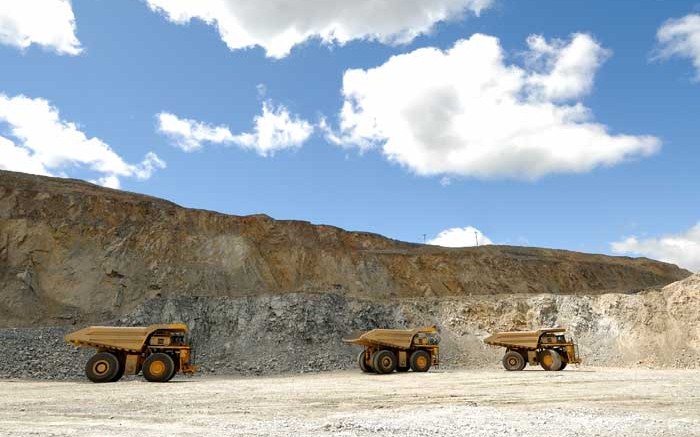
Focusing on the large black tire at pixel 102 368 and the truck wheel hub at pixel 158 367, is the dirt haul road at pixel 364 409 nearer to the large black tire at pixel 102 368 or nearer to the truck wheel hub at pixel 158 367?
the truck wheel hub at pixel 158 367

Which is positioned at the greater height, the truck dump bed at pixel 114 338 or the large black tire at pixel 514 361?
the truck dump bed at pixel 114 338

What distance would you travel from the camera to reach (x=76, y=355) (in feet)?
76.3

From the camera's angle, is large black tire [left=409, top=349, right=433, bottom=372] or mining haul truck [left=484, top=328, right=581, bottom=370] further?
mining haul truck [left=484, top=328, right=581, bottom=370]

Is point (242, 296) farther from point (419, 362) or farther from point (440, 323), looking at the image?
point (419, 362)

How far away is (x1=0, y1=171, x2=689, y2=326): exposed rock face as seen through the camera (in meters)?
31.7

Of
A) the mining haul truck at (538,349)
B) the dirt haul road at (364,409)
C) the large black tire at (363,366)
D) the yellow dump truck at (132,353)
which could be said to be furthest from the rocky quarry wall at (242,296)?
the dirt haul road at (364,409)

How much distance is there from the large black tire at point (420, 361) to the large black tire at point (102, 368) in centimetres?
1178

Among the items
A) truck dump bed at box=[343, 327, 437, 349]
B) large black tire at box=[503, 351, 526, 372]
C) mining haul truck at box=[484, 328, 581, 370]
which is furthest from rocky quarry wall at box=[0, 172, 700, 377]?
mining haul truck at box=[484, 328, 581, 370]

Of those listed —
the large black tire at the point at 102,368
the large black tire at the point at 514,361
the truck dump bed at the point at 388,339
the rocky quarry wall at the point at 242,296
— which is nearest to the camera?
the large black tire at the point at 102,368

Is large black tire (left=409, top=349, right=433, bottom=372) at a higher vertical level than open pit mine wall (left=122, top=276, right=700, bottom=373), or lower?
lower

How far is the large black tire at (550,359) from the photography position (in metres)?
24.1

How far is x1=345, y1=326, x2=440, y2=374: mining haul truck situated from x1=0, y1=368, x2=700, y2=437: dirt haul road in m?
6.26

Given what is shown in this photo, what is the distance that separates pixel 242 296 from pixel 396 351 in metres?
11.4

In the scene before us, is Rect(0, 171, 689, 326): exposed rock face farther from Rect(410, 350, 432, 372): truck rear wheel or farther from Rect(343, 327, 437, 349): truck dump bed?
Rect(410, 350, 432, 372): truck rear wheel
